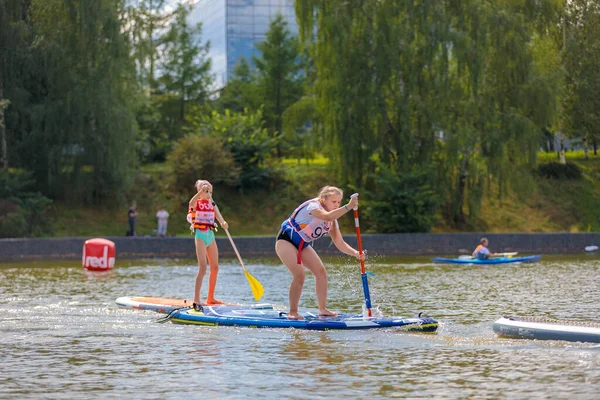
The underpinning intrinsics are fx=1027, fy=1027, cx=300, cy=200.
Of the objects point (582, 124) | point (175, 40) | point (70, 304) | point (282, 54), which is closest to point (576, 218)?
point (582, 124)

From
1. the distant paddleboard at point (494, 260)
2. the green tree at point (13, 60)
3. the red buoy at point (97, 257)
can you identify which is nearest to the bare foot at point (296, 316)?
the red buoy at point (97, 257)

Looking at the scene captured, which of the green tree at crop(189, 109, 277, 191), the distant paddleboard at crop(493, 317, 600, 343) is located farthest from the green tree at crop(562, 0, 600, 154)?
the distant paddleboard at crop(493, 317, 600, 343)

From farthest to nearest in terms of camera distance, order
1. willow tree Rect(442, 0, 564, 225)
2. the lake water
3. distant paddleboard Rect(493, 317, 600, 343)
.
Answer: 1. willow tree Rect(442, 0, 564, 225)
2. distant paddleboard Rect(493, 317, 600, 343)
3. the lake water

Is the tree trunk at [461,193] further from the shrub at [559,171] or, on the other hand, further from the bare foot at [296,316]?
the bare foot at [296,316]

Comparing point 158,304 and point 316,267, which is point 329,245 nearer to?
point 158,304

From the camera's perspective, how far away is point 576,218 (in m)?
49.3

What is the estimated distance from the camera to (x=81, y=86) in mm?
42625

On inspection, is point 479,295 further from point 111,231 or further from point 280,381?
point 111,231

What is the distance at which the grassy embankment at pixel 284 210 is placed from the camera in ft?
146

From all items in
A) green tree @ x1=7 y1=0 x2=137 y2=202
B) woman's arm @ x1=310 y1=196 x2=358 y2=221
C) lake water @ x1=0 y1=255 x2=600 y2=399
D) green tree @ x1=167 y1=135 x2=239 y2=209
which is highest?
green tree @ x1=7 y1=0 x2=137 y2=202

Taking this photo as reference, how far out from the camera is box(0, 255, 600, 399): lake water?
9523 mm

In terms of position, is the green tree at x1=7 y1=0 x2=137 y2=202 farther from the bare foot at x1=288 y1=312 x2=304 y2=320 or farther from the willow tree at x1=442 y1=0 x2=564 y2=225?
the bare foot at x1=288 y1=312 x2=304 y2=320

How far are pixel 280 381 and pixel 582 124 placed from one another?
156 feet

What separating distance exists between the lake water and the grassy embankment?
75.4 feet
